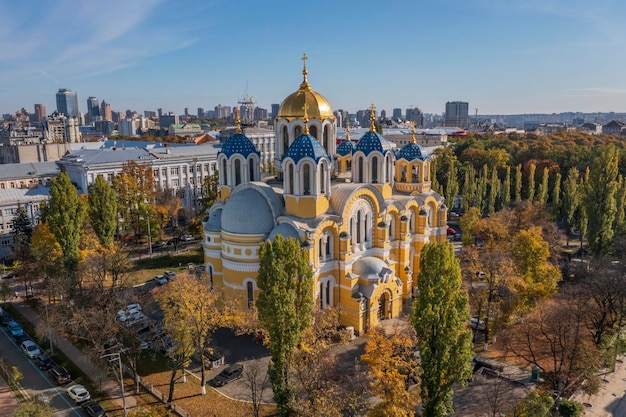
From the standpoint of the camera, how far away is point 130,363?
24562 millimetres

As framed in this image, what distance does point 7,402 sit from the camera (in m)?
23.8

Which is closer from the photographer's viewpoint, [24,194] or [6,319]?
[6,319]

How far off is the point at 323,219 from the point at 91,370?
16623 mm

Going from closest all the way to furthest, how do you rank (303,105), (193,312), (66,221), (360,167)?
(193,312) → (303,105) → (66,221) → (360,167)

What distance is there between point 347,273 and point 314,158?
8122 mm

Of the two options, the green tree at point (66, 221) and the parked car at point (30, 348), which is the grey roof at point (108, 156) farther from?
the parked car at point (30, 348)

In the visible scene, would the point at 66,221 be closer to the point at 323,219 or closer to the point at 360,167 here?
the point at 323,219

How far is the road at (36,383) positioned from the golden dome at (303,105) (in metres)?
23.1

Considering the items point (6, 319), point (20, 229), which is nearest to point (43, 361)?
point (6, 319)

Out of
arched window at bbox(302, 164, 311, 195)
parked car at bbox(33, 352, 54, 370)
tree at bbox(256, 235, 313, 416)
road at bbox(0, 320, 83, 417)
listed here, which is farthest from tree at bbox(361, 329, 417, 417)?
parked car at bbox(33, 352, 54, 370)

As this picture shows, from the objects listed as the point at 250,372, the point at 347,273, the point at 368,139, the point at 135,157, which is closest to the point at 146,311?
the point at 250,372

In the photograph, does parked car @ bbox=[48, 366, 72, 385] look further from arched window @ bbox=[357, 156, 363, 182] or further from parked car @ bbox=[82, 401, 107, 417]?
arched window @ bbox=[357, 156, 363, 182]

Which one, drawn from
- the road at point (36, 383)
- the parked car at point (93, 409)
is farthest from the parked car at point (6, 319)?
the parked car at point (93, 409)

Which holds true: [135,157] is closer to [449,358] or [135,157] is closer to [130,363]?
[130,363]
